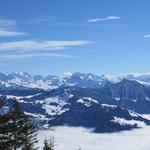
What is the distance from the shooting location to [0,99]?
107 ft

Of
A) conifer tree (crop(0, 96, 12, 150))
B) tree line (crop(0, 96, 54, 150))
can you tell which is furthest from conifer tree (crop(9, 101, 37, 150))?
conifer tree (crop(0, 96, 12, 150))

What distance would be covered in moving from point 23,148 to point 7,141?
795 centimetres

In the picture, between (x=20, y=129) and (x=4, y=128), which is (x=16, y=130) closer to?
(x=20, y=129)

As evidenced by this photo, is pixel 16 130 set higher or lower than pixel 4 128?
lower

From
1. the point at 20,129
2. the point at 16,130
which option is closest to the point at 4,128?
the point at 16,130

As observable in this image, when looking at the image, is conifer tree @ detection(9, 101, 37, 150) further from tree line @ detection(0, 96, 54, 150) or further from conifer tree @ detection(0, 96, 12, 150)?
conifer tree @ detection(0, 96, 12, 150)

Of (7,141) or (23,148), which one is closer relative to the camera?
(7,141)

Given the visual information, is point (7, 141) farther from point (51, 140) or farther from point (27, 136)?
point (51, 140)

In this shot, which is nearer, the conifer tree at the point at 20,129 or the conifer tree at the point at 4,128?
the conifer tree at the point at 4,128

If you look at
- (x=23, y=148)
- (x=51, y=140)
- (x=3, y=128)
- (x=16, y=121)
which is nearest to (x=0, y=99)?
(x=3, y=128)

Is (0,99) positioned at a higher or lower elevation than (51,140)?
higher

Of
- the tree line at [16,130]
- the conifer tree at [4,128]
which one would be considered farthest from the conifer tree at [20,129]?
the conifer tree at [4,128]

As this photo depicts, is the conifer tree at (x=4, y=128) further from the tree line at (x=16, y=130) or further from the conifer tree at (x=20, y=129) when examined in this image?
the conifer tree at (x=20, y=129)

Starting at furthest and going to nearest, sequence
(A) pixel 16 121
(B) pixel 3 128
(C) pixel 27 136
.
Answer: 1. (C) pixel 27 136
2. (A) pixel 16 121
3. (B) pixel 3 128
